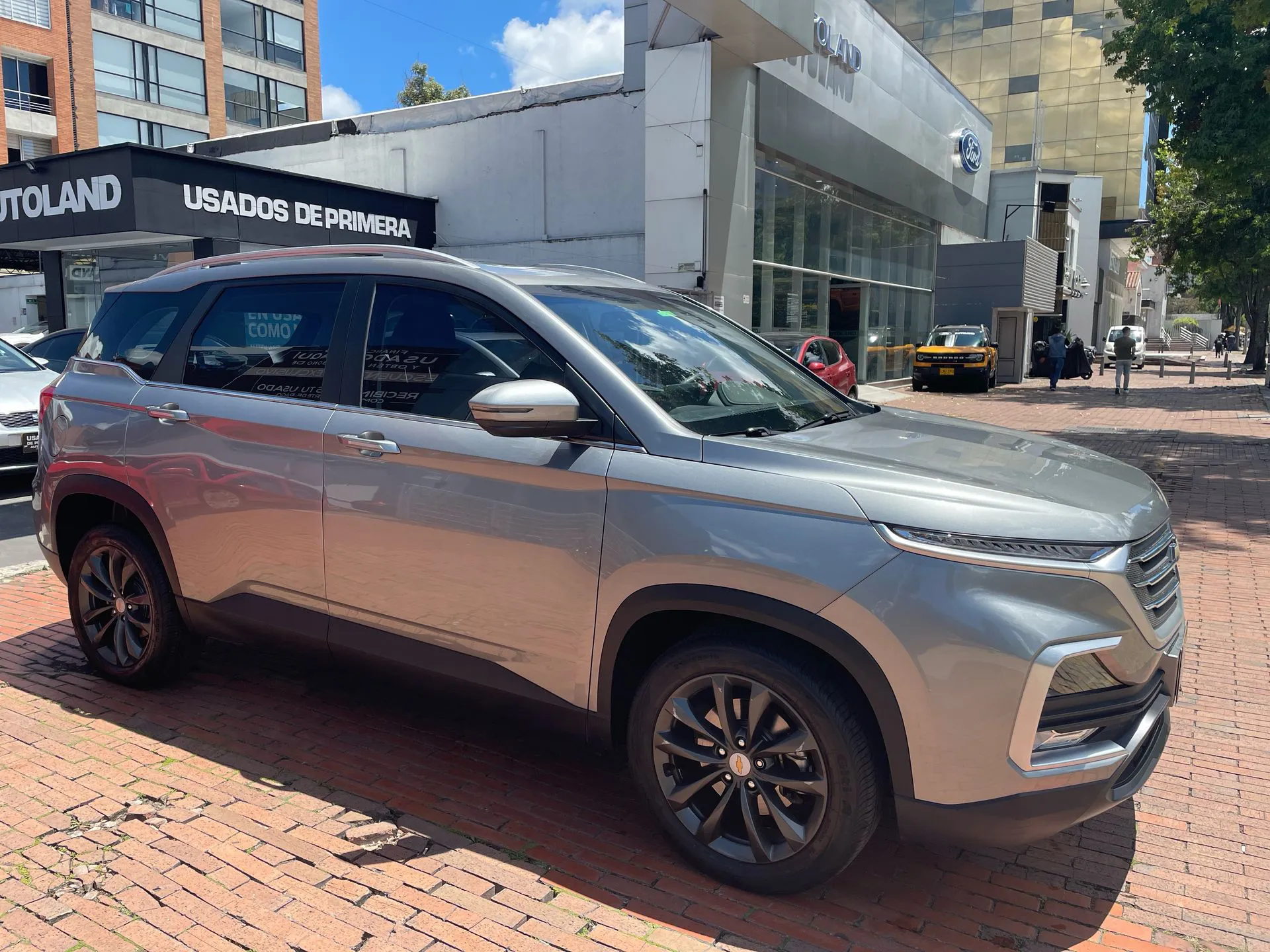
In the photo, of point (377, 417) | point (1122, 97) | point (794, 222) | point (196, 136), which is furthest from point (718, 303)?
point (1122, 97)

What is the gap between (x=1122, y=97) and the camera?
2272 inches

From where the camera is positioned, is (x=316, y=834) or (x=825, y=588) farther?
(x=316, y=834)

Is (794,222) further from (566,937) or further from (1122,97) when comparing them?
(1122,97)

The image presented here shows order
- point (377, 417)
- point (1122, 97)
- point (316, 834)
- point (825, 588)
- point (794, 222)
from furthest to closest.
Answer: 1. point (1122, 97)
2. point (794, 222)
3. point (377, 417)
4. point (316, 834)
5. point (825, 588)

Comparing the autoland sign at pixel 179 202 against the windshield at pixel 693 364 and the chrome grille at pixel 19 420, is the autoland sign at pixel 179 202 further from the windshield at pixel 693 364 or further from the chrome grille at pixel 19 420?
the windshield at pixel 693 364

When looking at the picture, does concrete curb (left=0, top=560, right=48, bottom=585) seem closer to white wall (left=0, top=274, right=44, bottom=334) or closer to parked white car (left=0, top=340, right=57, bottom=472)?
parked white car (left=0, top=340, right=57, bottom=472)

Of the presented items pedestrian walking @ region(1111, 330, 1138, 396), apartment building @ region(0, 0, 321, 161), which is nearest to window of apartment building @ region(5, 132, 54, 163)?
apartment building @ region(0, 0, 321, 161)

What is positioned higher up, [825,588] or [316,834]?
[825,588]

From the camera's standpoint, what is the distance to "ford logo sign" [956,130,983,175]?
1241 inches

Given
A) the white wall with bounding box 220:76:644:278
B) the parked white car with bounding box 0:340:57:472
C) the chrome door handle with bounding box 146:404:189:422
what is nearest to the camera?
the chrome door handle with bounding box 146:404:189:422

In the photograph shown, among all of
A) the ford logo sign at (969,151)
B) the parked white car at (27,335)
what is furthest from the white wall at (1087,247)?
the parked white car at (27,335)

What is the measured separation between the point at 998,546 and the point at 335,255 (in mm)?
2756

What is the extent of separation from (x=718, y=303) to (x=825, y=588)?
14656mm

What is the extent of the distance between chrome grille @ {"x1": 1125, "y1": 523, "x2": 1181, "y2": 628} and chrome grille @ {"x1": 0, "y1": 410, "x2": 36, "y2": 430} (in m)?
9.46
